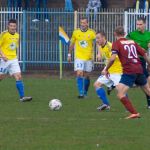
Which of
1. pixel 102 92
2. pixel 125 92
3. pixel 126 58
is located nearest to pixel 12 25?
pixel 102 92

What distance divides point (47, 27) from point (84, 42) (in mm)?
9449

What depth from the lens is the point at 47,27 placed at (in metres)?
30.9

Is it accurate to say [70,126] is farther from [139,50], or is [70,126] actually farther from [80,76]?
[80,76]

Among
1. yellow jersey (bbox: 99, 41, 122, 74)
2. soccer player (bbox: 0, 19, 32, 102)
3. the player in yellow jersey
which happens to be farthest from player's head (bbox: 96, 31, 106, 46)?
soccer player (bbox: 0, 19, 32, 102)

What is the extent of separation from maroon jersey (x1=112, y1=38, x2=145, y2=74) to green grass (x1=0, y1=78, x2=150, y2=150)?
37.3 inches

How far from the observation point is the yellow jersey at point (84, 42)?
21.5 m

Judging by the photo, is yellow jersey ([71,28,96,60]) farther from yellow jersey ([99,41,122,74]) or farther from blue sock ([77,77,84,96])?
yellow jersey ([99,41,122,74])

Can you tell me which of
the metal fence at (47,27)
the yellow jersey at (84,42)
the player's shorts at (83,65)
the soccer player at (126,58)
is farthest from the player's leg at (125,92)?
the metal fence at (47,27)

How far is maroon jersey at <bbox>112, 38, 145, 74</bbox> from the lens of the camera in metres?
15.5

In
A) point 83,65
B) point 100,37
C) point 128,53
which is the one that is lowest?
point 83,65

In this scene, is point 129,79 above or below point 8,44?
below

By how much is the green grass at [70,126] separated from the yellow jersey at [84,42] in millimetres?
1257

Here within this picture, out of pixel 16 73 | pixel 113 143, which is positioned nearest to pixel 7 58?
pixel 16 73

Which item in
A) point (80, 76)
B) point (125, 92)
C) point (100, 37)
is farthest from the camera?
point (80, 76)
